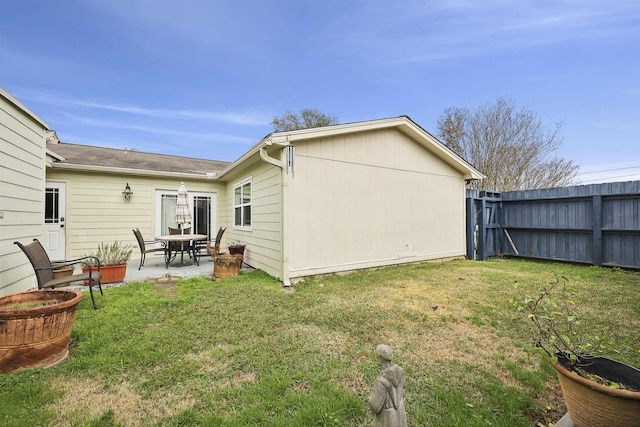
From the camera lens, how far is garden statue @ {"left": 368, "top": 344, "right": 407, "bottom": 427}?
4.46ft

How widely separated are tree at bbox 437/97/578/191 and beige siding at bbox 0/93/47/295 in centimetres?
1695

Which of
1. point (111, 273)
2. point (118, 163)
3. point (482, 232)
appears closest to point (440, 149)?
point (482, 232)

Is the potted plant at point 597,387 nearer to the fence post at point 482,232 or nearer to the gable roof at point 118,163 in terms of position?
the fence post at point 482,232

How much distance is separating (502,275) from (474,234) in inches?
112

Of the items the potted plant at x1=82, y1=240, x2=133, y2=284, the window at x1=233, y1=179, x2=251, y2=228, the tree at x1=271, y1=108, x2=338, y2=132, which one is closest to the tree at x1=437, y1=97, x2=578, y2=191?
the tree at x1=271, y1=108, x2=338, y2=132

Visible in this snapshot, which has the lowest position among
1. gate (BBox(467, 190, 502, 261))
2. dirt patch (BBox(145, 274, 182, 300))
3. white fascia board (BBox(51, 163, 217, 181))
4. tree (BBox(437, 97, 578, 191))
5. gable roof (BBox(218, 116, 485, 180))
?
dirt patch (BBox(145, 274, 182, 300))

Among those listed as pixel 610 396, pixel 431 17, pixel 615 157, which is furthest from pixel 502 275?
Answer: pixel 615 157

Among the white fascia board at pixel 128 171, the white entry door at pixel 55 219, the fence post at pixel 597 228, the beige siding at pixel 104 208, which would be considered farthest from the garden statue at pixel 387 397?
the white entry door at pixel 55 219

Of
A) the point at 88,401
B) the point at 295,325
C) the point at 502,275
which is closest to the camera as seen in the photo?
the point at 88,401

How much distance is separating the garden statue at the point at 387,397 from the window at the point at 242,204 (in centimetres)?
649

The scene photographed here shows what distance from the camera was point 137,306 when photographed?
405cm

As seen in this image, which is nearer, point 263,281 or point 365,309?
point 365,309

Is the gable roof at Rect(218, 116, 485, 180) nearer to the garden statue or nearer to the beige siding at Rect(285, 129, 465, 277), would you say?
the beige siding at Rect(285, 129, 465, 277)

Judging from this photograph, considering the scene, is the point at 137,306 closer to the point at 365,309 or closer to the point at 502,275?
the point at 365,309
